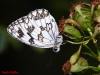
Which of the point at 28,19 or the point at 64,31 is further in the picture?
the point at 28,19

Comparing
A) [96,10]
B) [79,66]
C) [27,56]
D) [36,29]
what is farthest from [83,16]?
[27,56]

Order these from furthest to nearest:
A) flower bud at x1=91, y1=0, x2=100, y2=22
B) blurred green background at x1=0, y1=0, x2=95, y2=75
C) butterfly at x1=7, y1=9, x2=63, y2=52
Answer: blurred green background at x1=0, y1=0, x2=95, y2=75 < butterfly at x1=7, y1=9, x2=63, y2=52 < flower bud at x1=91, y1=0, x2=100, y2=22

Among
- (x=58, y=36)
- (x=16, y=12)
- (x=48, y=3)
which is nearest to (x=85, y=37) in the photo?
(x=58, y=36)

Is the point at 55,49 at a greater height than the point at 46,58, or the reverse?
the point at 55,49

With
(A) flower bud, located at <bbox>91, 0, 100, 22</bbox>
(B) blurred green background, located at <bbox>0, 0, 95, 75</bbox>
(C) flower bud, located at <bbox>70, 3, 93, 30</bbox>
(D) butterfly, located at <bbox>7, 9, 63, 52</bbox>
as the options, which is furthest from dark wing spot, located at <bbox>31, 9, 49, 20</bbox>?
(B) blurred green background, located at <bbox>0, 0, 95, 75</bbox>

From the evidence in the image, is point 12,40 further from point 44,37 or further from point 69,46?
point 69,46

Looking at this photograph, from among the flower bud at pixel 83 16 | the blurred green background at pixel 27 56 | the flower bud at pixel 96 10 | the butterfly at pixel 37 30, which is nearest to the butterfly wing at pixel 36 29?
the butterfly at pixel 37 30

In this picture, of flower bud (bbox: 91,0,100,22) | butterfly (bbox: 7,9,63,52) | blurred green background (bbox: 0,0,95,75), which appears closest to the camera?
flower bud (bbox: 91,0,100,22)

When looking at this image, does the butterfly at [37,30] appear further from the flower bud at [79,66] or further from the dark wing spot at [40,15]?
the flower bud at [79,66]

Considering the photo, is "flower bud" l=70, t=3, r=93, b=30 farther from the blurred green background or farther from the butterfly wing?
the blurred green background
